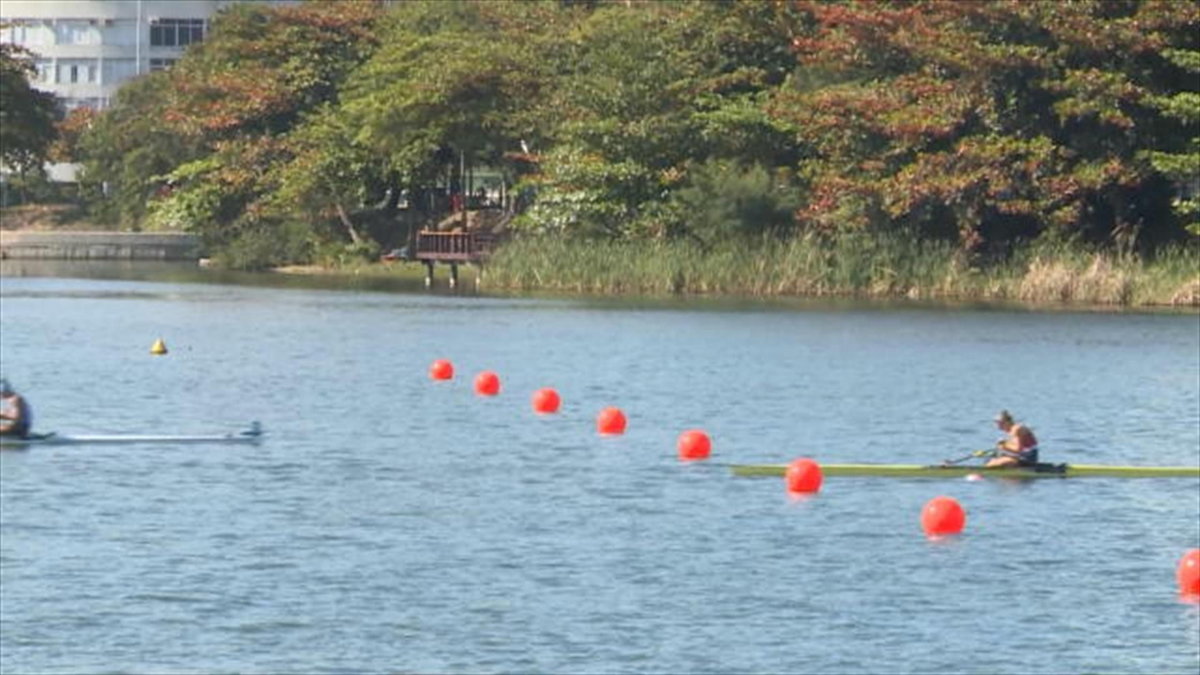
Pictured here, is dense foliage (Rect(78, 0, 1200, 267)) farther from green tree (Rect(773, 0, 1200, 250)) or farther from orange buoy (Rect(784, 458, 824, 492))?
orange buoy (Rect(784, 458, 824, 492))

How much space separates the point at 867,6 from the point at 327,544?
4799 centimetres

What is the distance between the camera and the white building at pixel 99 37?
166250 mm

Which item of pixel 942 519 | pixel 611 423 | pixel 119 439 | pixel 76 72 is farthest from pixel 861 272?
pixel 76 72

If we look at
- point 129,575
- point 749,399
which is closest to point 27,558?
point 129,575

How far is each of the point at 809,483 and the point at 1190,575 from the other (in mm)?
8320

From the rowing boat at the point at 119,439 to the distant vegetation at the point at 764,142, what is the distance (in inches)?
1370

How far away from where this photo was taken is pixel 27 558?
1271 inches

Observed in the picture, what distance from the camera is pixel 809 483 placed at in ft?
124

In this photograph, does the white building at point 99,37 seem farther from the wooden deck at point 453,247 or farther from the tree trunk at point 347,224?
the wooden deck at point 453,247

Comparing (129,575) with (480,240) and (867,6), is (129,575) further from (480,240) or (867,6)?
(480,240)

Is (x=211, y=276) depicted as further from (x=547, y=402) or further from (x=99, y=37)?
(x=99, y=37)

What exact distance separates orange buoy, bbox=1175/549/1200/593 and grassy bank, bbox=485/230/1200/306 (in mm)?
42439

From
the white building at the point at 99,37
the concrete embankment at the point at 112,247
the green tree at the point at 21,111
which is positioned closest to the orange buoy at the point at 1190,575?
the green tree at the point at 21,111

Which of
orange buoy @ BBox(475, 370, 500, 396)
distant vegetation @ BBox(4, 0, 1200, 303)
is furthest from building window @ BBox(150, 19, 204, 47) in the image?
orange buoy @ BBox(475, 370, 500, 396)
